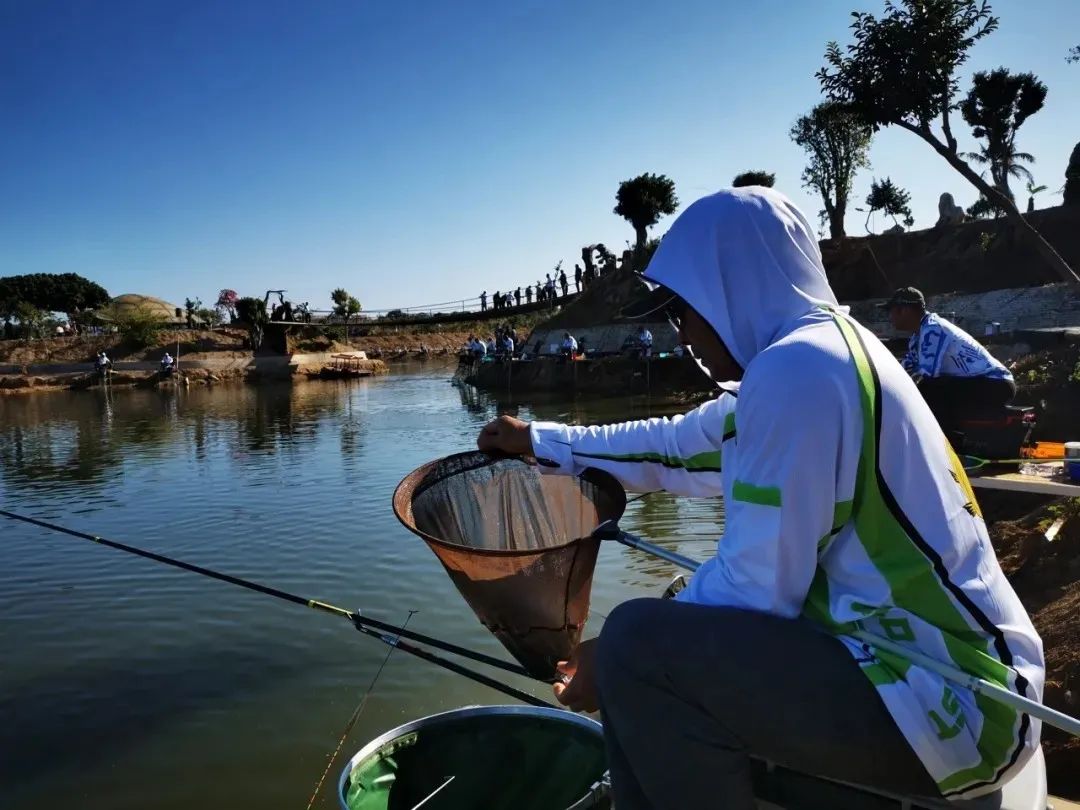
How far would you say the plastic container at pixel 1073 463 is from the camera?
5696 millimetres

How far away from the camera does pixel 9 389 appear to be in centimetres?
3981

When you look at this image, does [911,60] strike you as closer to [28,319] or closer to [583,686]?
[583,686]

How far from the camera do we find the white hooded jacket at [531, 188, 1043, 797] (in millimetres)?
1517

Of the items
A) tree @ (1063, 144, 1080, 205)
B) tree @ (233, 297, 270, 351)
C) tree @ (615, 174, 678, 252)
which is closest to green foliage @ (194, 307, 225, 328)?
tree @ (233, 297, 270, 351)

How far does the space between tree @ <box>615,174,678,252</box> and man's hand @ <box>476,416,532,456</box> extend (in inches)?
1808

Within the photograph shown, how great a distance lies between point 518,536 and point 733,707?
1570 millimetres

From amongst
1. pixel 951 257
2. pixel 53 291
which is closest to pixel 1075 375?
pixel 951 257

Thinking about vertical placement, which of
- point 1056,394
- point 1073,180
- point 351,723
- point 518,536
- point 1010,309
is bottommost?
point 351,723

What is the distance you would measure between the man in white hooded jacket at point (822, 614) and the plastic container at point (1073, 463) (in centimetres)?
487

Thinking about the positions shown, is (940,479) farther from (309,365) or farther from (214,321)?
(214,321)

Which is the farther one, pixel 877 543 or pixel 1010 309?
pixel 1010 309

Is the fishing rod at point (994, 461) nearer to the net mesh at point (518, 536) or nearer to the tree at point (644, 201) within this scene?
the net mesh at point (518, 536)

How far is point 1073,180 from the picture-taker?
100.0ft

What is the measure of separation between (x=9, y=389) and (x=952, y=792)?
46.2m
